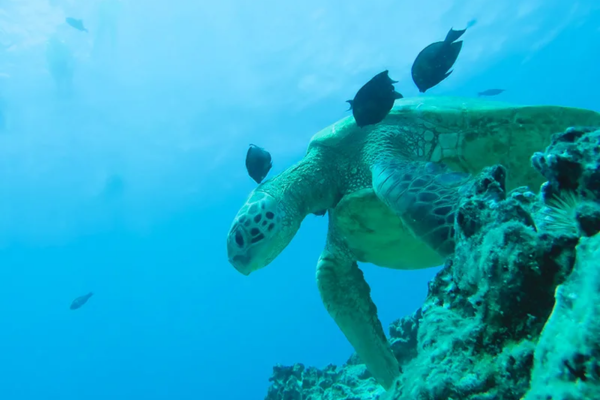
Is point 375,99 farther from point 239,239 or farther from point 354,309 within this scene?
point 354,309

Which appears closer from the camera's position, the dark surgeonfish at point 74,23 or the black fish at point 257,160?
the black fish at point 257,160

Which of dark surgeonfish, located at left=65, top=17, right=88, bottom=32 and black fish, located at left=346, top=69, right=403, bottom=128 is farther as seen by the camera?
dark surgeonfish, located at left=65, top=17, right=88, bottom=32

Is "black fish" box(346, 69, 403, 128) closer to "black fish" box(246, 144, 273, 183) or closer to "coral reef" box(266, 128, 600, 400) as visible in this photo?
"black fish" box(246, 144, 273, 183)

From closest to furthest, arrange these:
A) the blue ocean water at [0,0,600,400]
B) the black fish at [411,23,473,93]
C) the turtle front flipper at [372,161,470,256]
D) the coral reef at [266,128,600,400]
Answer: the coral reef at [266,128,600,400]
the turtle front flipper at [372,161,470,256]
the black fish at [411,23,473,93]
the blue ocean water at [0,0,600,400]

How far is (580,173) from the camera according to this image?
1.21 metres

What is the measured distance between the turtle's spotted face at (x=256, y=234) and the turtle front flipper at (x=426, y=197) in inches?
46.4

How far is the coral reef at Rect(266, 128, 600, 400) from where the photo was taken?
85 cm

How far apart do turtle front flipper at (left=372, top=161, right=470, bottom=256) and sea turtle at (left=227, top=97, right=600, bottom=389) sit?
13.5 inches

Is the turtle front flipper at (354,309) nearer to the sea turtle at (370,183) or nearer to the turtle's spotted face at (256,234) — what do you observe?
the sea turtle at (370,183)

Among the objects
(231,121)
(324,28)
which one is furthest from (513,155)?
(231,121)

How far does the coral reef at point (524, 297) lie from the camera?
847mm

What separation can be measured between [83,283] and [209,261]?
70.1 feet

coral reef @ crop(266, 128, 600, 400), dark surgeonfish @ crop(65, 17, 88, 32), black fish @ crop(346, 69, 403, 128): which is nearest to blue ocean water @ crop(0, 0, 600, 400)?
dark surgeonfish @ crop(65, 17, 88, 32)

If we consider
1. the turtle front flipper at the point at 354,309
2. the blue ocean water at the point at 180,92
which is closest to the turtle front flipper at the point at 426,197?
the turtle front flipper at the point at 354,309
